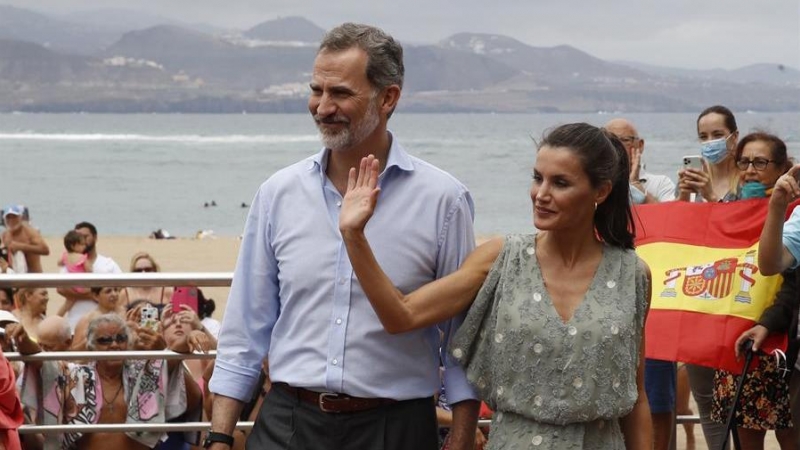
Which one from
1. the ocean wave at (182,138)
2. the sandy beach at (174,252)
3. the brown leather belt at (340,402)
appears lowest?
the ocean wave at (182,138)

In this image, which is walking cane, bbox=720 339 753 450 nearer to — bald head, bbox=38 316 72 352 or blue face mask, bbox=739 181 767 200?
blue face mask, bbox=739 181 767 200

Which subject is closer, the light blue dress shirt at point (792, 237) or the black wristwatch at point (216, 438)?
the black wristwatch at point (216, 438)

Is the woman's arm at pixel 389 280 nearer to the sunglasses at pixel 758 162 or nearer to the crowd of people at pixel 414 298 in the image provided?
the crowd of people at pixel 414 298

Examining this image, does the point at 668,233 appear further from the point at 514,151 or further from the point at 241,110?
the point at 241,110

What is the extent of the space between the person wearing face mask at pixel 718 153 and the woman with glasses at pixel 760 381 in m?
0.24

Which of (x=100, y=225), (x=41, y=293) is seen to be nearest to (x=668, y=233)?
(x=41, y=293)

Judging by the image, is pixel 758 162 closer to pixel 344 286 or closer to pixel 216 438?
pixel 344 286

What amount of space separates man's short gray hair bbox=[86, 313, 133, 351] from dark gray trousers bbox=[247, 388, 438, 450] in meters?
3.02

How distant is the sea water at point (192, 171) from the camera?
4491 cm

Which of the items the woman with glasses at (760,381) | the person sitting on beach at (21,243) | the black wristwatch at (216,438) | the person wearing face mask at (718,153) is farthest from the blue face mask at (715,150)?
the person sitting on beach at (21,243)

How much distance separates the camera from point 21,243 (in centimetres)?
1588

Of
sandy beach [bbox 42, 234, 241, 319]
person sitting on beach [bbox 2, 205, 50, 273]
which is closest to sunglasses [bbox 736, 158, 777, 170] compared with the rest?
person sitting on beach [bbox 2, 205, 50, 273]

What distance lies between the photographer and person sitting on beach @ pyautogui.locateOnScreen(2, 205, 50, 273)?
15766 millimetres

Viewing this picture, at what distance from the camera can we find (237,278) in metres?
4.04
